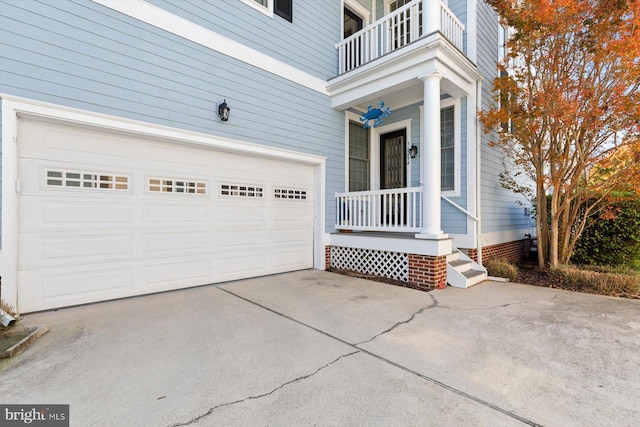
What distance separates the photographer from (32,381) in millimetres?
2197

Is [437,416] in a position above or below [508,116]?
below

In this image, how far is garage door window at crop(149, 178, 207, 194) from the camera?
4.53 metres

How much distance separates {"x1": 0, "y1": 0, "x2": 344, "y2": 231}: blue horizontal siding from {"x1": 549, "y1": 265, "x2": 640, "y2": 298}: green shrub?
5464 mm

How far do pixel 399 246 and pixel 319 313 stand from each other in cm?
230

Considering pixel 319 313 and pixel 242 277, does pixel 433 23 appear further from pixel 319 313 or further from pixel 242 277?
pixel 242 277

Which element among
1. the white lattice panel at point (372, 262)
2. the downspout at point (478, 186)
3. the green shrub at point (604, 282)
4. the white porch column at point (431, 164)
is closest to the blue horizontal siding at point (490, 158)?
the downspout at point (478, 186)

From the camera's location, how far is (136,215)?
433cm

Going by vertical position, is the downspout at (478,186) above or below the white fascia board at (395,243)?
above

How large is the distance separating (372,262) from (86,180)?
4.79 meters

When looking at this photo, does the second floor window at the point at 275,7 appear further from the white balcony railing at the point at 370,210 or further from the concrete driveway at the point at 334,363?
A: the concrete driveway at the point at 334,363

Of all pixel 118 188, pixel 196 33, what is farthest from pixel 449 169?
pixel 118 188

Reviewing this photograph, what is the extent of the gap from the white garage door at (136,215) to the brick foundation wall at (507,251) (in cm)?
413

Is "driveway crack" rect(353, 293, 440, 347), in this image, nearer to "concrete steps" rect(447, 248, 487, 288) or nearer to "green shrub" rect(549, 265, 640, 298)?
"concrete steps" rect(447, 248, 487, 288)

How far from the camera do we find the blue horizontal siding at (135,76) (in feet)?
11.3
